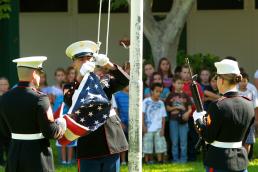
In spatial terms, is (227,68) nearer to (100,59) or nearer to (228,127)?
(228,127)

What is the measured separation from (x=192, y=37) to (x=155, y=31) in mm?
4144

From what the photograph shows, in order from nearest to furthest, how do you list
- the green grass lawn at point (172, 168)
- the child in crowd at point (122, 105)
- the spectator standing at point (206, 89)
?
the green grass lawn at point (172, 168) < the child in crowd at point (122, 105) < the spectator standing at point (206, 89)

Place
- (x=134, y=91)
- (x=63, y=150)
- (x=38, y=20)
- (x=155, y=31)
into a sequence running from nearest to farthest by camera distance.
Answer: (x=134, y=91) < (x=63, y=150) < (x=155, y=31) < (x=38, y=20)

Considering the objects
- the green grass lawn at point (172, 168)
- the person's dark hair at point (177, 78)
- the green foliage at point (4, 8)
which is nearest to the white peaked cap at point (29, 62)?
the green grass lawn at point (172, 168)

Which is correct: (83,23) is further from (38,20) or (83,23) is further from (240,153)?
(240,153)

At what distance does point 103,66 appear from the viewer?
638 centimetres

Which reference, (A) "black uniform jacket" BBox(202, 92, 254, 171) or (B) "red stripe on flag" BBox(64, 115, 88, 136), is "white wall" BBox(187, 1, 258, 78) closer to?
(A) "black uniform jacket" BBox(202, 92, 254, 171)

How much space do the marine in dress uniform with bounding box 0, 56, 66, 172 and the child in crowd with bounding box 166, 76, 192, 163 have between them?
14.9ft

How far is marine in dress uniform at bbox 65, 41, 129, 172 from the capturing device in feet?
20.1

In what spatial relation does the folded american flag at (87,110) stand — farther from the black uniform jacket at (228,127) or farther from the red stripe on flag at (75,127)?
the black uniform jacket at (228,127)

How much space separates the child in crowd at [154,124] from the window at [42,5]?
23.5 ft

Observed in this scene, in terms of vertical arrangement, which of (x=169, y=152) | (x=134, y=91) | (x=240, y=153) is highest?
(x=134, y=91)

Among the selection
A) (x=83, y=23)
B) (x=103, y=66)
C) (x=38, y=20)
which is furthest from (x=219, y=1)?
(x=103, y=66)

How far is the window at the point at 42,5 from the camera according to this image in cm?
1702
